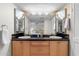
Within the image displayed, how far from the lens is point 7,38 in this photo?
3.09 metres

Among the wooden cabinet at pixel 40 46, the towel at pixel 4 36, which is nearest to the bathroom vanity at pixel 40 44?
the wooden cabinet at pixel 40 46

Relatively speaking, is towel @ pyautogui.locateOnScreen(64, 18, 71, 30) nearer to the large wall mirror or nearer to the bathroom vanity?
the large wall mirror

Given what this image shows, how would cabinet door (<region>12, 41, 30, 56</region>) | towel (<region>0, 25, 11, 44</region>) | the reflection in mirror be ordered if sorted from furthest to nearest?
1. the reflection in mirror
2. cabinet door (<region>12, 41, 30, 56</region>)
3. towel (<region>0, 25, 11, 44</region>)

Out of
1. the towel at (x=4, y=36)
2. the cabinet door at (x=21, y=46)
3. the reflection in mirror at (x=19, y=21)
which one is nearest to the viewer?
the towel at (x=4, y=36)

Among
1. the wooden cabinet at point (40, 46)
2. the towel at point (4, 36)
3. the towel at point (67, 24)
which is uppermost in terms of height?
the towel at point (67, 24)

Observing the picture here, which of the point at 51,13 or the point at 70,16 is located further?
the point at 51,13

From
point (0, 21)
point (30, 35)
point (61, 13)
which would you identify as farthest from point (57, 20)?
point (0, 21)

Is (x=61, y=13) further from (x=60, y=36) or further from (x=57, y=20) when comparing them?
(x=60, y=36)

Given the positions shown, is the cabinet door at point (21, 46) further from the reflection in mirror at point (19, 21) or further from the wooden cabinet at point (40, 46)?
the reflection in mirror at point (19, 21)

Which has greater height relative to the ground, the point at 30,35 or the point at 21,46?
the point at 30,35

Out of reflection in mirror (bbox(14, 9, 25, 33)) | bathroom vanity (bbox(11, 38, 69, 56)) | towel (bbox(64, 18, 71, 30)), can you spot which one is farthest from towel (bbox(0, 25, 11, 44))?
towel (bbox(64, 18, 71, 30))

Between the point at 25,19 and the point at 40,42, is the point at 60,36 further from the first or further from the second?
the point at 25,19

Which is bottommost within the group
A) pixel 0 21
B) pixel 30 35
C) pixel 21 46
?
pixel 21 46

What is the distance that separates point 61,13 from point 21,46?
114 cm
